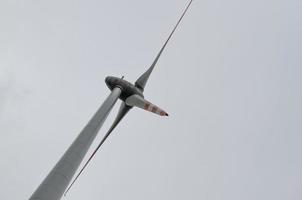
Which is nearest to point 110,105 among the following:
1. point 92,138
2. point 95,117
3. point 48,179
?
point 95,117

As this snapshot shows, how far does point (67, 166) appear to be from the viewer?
77.7 ft

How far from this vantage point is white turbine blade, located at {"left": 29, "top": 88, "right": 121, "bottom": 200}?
68.2 feet

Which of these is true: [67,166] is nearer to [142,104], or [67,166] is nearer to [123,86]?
[142,104]

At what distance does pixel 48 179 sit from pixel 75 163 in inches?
109

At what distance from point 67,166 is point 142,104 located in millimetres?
21240

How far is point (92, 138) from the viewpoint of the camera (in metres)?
28.2

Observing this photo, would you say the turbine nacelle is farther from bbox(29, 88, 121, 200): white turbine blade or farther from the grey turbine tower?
bbox(29, 88, 121, 200): white turbine blade

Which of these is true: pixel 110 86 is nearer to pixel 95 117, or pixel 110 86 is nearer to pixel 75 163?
pixel 95 117

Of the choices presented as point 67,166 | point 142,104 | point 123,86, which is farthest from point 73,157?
point 123,86

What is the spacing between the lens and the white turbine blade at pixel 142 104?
42.0m

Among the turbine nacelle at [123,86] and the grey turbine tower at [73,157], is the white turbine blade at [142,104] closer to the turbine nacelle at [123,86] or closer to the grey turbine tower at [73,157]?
the grey turbine tower at [73,157]

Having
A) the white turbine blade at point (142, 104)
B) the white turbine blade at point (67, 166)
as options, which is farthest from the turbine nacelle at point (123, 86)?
the white turbine blade at point (67, 166)

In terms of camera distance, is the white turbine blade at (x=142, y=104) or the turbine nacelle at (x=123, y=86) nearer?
the white turbine blade at (x=142, y=104)

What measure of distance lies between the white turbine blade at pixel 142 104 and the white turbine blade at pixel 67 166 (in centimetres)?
1058
